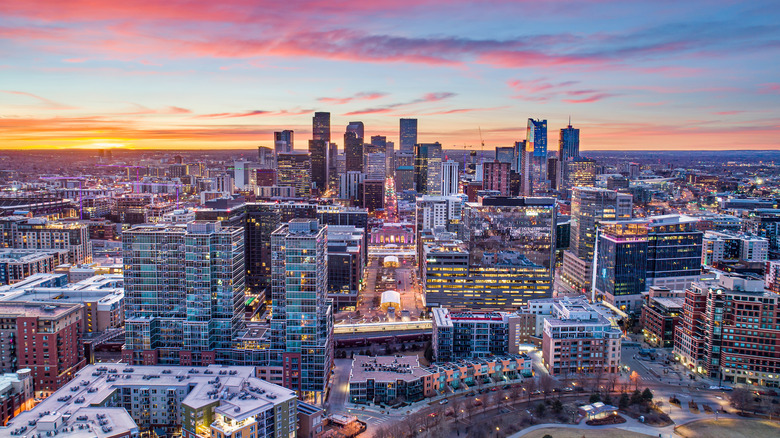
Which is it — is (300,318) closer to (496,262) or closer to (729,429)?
(496,262)

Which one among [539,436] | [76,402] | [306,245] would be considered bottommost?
[539,436]

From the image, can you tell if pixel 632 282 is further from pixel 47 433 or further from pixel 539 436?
pixel 47 433


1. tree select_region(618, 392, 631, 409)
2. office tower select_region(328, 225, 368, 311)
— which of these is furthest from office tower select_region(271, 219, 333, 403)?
office tower select_region(328, 225, 368, 311)

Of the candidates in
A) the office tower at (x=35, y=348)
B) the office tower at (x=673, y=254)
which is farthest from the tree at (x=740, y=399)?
the office tower at (x=35, y=348)

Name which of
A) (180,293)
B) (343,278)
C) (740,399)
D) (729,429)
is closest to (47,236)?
(343,278)

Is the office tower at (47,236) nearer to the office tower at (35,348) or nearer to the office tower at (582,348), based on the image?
the office tower at (35,348)

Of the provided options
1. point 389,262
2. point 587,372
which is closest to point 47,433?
point 587,372
